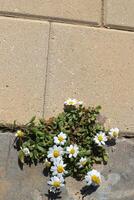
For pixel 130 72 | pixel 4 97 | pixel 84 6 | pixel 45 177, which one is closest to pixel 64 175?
pixel 45 177

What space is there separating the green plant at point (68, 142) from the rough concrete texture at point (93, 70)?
11cm

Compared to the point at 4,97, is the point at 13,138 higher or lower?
lower

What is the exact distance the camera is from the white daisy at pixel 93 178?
3.35m

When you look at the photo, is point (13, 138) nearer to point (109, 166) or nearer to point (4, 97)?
point (4, 97)

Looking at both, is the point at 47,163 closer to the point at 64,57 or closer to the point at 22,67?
the point at 22,67

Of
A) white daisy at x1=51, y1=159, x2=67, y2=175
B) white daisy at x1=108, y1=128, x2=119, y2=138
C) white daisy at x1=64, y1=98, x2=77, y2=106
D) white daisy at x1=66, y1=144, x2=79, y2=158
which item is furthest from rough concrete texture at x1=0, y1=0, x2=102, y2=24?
white daisy at x1=51, y1=159, x2=67, y2=175

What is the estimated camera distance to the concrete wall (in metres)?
3.63

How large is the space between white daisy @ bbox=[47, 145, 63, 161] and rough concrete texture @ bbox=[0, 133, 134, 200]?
99 mm

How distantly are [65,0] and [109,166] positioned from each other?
53.3 inches

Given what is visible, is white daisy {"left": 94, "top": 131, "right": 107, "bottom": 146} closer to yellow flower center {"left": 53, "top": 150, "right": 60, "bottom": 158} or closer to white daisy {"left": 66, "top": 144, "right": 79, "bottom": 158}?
white daisy {"left": 66, "top": 144, "right": 79, "bottom": 158}

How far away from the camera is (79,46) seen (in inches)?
152

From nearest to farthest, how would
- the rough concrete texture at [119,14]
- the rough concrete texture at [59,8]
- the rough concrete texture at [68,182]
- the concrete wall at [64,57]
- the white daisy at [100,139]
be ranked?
the rough concrete texture at [68,182]
the white daisy at [100,139]
the concrete wall at [64,57]
the rough concrete texture at [59,8]
the rough concrete texture at [119,14]

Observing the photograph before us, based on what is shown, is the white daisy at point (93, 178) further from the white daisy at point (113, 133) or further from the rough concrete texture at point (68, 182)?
the white daisy at point (113, 133)

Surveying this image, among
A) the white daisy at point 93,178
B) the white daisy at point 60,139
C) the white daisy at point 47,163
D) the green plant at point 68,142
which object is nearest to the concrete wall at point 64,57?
the green plant at point 68,142
